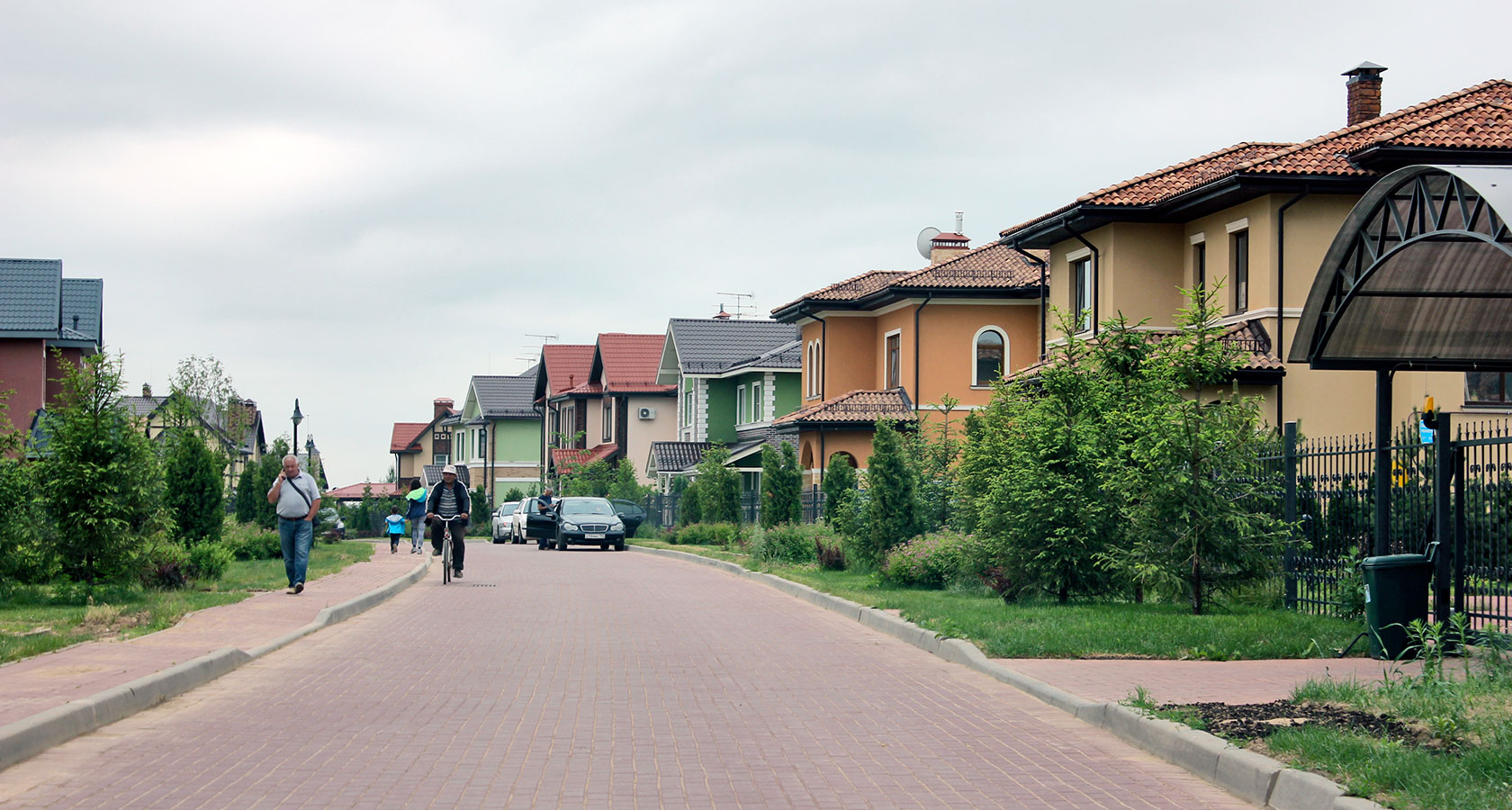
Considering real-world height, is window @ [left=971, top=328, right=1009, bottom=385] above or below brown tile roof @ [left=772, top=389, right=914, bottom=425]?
above

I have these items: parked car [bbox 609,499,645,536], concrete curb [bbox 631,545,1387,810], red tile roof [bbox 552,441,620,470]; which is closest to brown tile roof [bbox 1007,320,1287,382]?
concrete curb [bbox 631,545,1387,810]

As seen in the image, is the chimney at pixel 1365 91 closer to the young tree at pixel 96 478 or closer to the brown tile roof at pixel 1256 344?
the brown tile roof at pixel 1256 344

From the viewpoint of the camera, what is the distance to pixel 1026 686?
1086 centimetres

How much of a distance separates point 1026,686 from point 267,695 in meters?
5.66

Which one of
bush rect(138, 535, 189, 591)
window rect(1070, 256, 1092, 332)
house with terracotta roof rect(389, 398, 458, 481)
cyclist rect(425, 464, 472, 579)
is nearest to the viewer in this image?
bush rect(138, 535, 189, 591)

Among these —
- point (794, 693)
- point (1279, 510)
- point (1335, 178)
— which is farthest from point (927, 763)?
point (1335, 178)

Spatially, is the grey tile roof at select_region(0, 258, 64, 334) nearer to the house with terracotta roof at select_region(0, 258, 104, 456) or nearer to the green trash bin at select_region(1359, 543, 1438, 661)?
the house with terracotta roof at select_region(0, 258, 104, 456)

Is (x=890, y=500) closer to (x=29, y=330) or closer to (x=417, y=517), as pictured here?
(x=417, y=517)

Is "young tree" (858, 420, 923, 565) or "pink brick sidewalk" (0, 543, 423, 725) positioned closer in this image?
"pink brick sidewalk" (0, 543, 423, 725)

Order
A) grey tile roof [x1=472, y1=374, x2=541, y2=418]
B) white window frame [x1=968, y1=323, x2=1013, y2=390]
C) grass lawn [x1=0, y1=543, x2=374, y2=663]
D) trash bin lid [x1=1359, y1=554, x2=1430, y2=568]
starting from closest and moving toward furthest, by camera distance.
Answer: trash bin lid [x1=1359, y1=554, x2=1430, y2=568]
grass lawn [x1=0, y1=543, x2=374, y2=663]
white window frame [x1=968, y1=323, x2=1013, y2=390]
grey tile roof [x1=472, y1=374, x2=541, y2=418]

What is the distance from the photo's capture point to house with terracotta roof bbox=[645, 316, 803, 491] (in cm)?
5419

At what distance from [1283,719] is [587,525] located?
3430 cm

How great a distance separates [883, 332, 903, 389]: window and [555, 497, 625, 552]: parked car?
30.1 feet

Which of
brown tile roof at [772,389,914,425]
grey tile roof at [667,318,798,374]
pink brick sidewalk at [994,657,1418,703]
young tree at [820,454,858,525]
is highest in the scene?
grey tile roof at [667,318,798,374]
